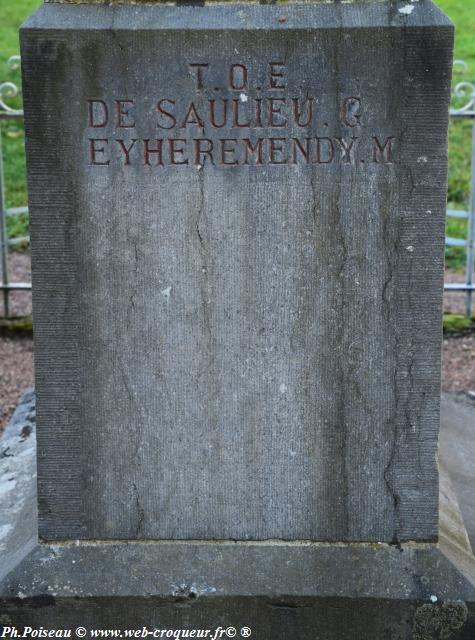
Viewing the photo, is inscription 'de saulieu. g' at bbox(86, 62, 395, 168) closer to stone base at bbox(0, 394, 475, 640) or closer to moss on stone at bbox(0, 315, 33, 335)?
stone base at bbox(0, 394, 475, 640)

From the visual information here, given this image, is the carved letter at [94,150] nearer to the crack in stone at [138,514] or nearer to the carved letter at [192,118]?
the carved letter at [192,118]

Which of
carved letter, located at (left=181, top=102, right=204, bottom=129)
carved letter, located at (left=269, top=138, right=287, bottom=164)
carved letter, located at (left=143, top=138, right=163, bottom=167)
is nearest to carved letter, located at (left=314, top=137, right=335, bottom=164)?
carved letter, located at (left=269, top=138, right=287, bottom=164)

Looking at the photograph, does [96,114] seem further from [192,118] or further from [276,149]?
[276,149]

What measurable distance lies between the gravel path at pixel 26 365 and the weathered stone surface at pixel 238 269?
2775 millimetres

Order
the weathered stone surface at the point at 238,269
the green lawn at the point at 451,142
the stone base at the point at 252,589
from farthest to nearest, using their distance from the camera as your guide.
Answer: the green lawn at the point at 451,142 → the stone base at the point at 252,589 → the weathered stone surface at the point at 238,269

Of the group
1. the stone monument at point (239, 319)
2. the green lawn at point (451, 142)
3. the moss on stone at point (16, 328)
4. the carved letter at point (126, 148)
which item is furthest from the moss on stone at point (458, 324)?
the carved letter at point (126, 148)

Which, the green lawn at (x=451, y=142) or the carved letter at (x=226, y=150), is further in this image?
the green lawn at (x=451, y=142)

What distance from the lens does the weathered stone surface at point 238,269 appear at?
2.72 meters

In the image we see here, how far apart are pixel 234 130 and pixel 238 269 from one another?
0.42 m

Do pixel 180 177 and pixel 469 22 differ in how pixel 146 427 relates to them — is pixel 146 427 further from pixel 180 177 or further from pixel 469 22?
pixel 469 22

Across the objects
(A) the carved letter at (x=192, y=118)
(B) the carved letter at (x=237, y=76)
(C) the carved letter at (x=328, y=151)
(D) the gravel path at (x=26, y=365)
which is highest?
(B) the carved letter at (x=237, y=76)

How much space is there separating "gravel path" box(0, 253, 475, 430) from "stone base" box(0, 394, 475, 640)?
2667 millimetres

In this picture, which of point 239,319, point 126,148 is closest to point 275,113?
point 126,148

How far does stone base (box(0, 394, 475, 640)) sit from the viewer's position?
9.53ft
